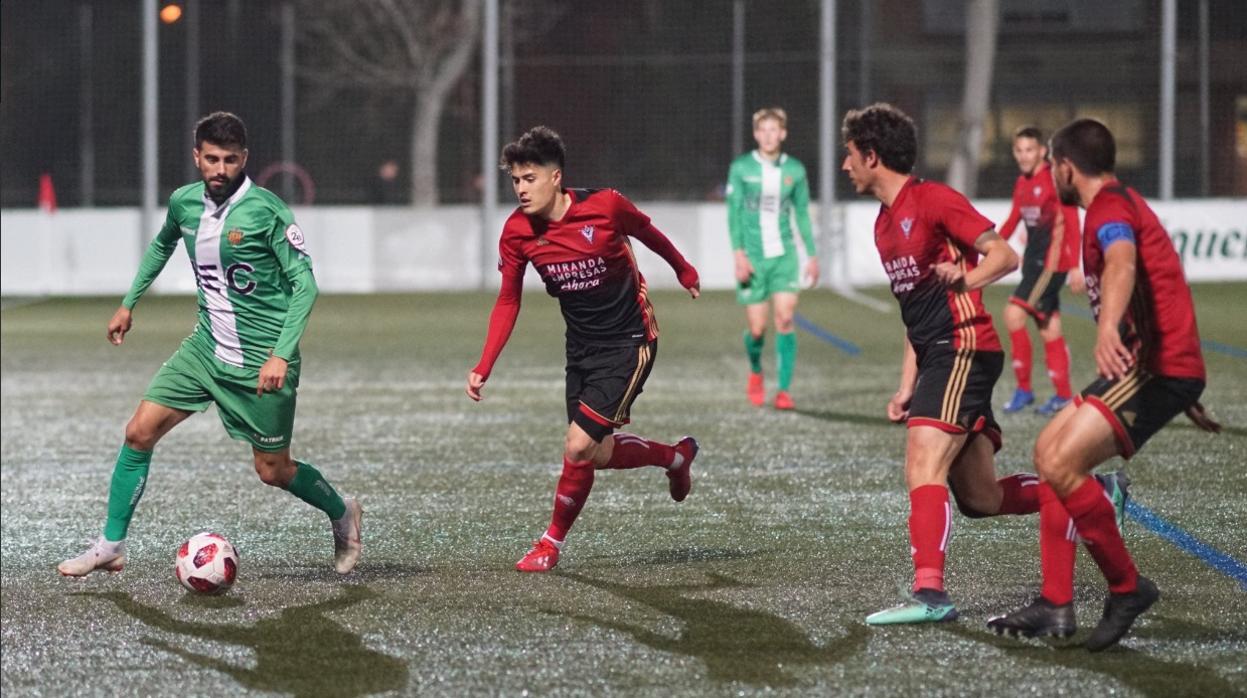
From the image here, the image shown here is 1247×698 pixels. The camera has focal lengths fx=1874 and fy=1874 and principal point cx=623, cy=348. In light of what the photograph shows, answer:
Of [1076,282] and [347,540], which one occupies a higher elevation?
[1076,282]

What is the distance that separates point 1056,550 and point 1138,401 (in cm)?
53

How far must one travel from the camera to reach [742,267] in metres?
11.6

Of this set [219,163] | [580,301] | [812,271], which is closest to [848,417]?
[812,271]

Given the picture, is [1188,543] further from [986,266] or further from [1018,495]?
[986,266]

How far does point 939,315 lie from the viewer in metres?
5.82

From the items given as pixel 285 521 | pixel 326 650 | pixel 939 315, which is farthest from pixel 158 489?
pixel 939 315

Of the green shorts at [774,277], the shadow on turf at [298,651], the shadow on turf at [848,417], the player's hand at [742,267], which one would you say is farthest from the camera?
the green shorts at [774,277]

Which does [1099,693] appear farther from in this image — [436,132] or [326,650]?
[436,132]

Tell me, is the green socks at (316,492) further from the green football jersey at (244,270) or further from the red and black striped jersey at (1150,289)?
the red and black striped jersey at (1150,289)

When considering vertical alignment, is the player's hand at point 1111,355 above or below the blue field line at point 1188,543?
above

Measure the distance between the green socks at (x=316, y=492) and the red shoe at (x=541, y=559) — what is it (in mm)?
671

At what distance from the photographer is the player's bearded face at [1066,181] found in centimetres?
522

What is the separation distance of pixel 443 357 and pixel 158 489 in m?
6.88

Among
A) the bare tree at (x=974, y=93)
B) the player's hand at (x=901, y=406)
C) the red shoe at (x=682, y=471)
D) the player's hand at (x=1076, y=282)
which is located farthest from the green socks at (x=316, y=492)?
the bare tree at (x=974, y=93)
